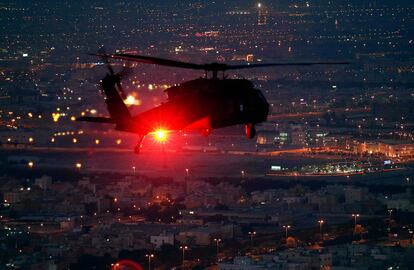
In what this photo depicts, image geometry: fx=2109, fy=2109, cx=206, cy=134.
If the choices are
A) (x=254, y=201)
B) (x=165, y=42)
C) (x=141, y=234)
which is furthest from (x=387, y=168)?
(x=165, y=42)

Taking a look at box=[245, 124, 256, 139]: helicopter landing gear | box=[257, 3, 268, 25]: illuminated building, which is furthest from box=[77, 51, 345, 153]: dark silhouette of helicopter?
box=[257, 3, 268, 25]: illuminated building

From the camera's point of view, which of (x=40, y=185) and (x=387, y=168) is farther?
(x=387, y=168)

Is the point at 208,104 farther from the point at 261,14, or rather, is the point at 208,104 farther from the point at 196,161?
the point at 261,14

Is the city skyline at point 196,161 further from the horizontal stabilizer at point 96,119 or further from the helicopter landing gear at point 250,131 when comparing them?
the helicopter landing gear at point 250,131

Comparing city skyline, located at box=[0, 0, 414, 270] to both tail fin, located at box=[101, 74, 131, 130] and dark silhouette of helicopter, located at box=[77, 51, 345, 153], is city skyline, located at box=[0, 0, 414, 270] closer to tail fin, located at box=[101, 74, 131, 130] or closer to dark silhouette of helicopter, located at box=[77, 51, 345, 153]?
tail fin, located at box=[101, 74, 131, 130]

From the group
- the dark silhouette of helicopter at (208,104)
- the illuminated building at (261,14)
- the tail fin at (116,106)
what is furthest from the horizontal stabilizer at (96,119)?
the illuminated building at (261,14)

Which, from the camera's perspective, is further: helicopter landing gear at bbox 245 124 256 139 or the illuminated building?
the illuminated building

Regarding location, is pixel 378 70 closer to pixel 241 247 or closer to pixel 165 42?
pixel 165 42

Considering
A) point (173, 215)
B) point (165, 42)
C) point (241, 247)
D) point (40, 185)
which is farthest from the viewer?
point (165, 42)
